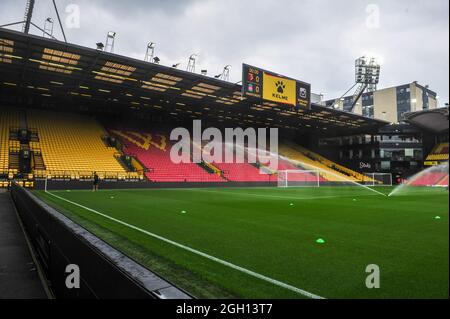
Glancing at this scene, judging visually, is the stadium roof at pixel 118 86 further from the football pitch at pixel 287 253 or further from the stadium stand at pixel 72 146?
the football pitch at pixel 287 253

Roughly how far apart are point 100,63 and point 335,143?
48.7 m

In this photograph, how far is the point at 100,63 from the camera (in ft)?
88.6

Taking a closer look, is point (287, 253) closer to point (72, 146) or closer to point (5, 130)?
point (72, 146)

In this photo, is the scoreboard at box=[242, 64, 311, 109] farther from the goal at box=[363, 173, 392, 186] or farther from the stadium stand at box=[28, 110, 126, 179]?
the goal at box=[363, 173, 392, 186]

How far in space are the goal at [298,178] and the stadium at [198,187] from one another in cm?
41

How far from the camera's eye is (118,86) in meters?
33.2

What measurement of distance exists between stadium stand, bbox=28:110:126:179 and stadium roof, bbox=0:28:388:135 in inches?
95.6

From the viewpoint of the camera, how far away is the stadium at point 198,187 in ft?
12.5

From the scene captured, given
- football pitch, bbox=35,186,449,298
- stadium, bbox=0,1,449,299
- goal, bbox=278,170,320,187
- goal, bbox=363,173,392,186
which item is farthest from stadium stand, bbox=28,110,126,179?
goal, bbox=363,173,392,186

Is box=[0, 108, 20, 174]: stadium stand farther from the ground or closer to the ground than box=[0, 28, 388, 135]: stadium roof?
closer to the ground

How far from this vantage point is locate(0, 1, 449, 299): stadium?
381cm
